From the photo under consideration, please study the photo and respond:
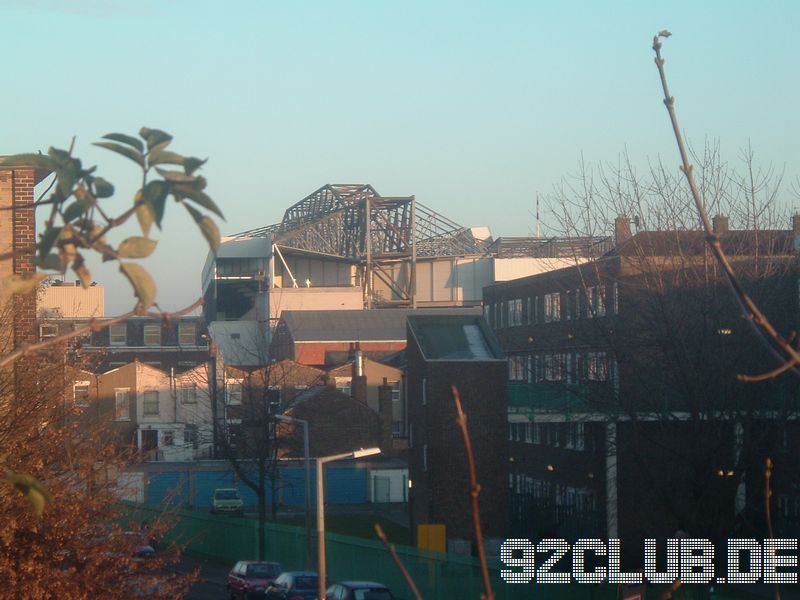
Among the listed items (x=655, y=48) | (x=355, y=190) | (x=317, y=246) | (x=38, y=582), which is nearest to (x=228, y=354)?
(x=317, y=246)

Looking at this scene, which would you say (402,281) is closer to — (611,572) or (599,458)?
(599,458)

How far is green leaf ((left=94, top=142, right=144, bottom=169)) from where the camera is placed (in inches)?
105

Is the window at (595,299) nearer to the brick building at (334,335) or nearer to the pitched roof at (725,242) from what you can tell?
the pitched roof at (725,242)

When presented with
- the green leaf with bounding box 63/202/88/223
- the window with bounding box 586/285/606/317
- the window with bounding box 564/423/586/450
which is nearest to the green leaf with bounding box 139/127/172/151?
the green leaf with bounding box 63/202/88/223

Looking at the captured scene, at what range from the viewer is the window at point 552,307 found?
130ft

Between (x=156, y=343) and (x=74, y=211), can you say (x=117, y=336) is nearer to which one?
(x=156, y=343)

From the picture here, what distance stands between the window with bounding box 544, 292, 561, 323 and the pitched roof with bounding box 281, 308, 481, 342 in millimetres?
36847

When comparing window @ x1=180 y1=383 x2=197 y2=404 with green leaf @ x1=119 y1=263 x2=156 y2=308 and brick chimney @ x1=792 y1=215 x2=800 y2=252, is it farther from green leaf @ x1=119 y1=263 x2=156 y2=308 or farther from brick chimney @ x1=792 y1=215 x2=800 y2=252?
green leaf @ x1=119 y1=263 x2=156 y2=308

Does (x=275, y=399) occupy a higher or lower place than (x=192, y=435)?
higher

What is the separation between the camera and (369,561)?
1216 inches

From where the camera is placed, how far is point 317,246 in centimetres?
10194

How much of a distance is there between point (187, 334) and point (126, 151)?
10196cm

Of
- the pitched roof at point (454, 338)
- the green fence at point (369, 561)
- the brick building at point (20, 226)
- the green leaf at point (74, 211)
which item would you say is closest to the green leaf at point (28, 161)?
the green leaf at point (74, 211)

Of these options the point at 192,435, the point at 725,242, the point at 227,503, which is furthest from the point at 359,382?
the point at 725,242
